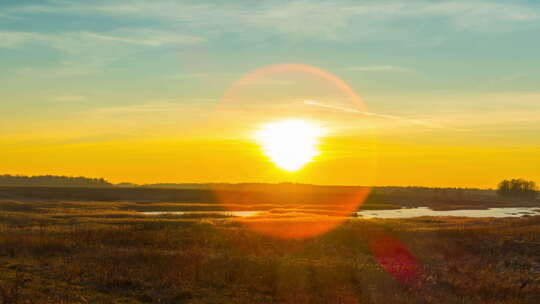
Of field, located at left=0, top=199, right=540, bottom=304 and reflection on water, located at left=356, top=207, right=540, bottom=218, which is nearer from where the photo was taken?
field, located at left=0, top=199, right=540, bottom=304

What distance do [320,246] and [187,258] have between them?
36.0 feet

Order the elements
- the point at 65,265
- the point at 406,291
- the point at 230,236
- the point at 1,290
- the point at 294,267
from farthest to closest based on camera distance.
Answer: the point at 230,236
the point at 294,267
the point at 65,265
the point at 406,291
the point at 1,290

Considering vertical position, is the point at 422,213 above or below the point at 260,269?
below

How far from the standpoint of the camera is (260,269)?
20.5 m

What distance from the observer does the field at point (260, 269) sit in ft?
52.1

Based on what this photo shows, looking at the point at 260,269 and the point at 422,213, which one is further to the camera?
the point at 422,213

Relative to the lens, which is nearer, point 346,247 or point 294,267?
point 294,267

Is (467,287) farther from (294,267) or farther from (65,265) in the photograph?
(65,265)

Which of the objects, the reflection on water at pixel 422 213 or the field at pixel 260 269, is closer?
the field at pixel 260 269

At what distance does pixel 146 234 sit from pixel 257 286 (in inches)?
632

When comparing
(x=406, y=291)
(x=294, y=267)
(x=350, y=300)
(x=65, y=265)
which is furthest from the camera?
(x=294, y=267)

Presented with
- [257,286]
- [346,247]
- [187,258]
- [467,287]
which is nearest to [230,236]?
[346,247]

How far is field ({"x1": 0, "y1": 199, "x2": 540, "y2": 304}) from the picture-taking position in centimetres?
1587

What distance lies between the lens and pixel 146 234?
31.6 metres
